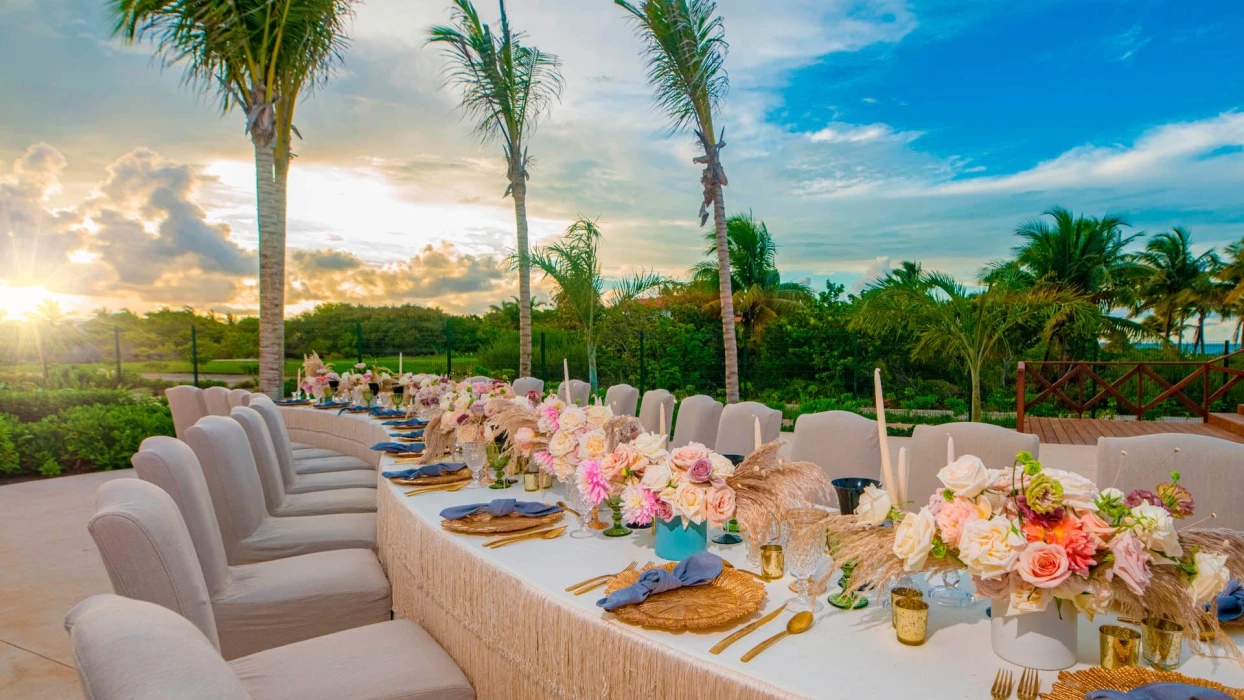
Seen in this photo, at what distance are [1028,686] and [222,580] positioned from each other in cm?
247

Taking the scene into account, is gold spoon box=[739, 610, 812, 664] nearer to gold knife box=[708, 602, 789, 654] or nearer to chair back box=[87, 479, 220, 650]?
gold knife box=[708, 602, 789, 654]

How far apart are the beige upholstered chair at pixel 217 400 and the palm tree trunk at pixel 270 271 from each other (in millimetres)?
3162

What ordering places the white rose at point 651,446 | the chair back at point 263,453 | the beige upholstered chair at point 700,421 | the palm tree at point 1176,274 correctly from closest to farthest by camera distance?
the white rose at point 651,446 < the chair back at point 263,453 < the beige upholstered chair at point 700,421 < the palm tree at point 1176,274

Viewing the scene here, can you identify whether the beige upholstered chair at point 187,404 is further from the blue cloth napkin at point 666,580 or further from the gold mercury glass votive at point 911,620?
the gold mercury glass votive at point 911,620

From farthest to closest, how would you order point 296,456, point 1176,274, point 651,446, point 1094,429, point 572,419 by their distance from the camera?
point 1176,274 → point 1094,429 → point 296,456 → point 572,419 → point 651,446

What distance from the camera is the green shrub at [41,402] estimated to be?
8.16 metres

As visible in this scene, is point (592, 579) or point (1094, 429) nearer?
point (592, 579)

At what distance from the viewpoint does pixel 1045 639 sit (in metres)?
1.16

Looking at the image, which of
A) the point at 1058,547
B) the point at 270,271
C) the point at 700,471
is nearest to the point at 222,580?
the point at 700,471

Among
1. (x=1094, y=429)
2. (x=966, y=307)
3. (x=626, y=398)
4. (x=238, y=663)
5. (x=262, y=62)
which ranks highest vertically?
(x=262, y=62)

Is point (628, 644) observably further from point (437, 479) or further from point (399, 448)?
point (399, 448)

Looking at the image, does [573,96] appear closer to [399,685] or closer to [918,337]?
[918,337]

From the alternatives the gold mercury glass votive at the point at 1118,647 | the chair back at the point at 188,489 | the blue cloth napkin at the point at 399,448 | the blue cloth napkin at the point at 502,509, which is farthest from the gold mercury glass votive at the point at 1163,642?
the blue cloth napkin at the point at 399,448

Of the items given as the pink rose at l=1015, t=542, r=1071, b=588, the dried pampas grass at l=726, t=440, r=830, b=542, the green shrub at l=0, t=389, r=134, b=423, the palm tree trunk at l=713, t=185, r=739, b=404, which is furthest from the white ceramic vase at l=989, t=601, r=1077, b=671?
the green shrub at l=0, t=389, r=134, b=423
